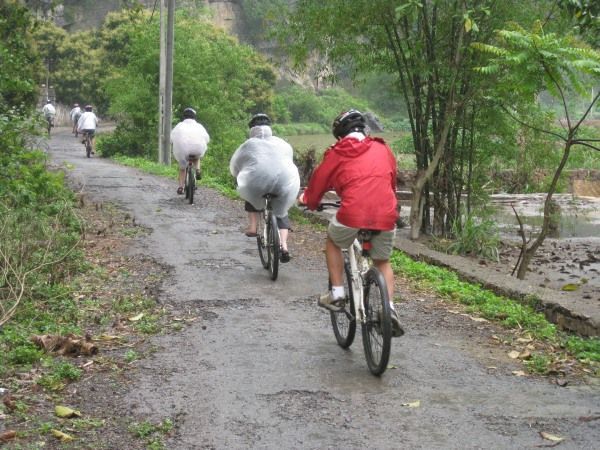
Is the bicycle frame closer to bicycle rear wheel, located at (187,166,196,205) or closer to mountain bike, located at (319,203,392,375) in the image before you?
mountain bike, located at (319,203,392,375)

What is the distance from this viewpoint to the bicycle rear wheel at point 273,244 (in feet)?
31.2

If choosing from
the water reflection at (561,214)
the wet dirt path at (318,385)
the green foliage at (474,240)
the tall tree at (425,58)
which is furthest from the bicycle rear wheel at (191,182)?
the water reflection at (561,214)

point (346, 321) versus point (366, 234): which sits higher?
point (366, 234)

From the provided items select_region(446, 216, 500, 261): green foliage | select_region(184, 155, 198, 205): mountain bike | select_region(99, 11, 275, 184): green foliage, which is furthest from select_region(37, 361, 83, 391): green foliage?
select_region(99, 11, 275, 184): green foliage

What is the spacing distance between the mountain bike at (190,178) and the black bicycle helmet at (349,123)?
9.84m

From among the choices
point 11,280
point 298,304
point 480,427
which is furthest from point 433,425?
point 11,280

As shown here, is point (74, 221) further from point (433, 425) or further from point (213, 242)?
point (433, 425)

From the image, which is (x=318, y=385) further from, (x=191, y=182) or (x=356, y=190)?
(x=191, y=182)

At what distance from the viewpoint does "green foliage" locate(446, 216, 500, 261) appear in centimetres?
1383

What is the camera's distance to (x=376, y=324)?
20.1 ft

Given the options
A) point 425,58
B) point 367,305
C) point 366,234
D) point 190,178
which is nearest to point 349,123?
point 366,234

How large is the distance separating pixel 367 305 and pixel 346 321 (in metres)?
0.62

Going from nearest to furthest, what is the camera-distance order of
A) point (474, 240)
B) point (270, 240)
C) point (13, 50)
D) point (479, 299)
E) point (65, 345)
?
point (65, 345)
point (479, 299)
point (270, 240)
point (13, 50)
point (474, 240)

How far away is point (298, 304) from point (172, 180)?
13565 millimetres
